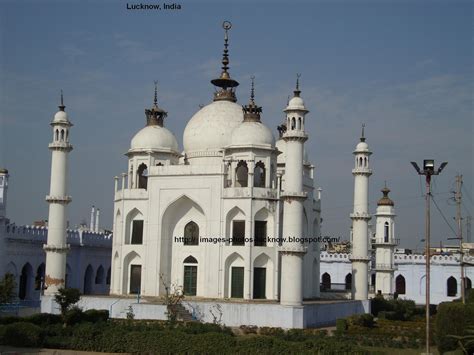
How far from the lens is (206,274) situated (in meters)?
33.5

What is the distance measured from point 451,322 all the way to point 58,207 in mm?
19717

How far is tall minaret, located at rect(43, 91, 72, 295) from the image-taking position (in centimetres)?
3353

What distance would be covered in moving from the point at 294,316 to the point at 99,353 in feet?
29.6

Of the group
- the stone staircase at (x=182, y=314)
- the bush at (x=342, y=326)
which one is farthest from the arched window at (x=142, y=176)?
the bush at (x=342, y=326)

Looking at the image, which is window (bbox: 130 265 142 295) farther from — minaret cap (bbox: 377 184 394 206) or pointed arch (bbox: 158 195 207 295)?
minaret cap (bbox: 377 184 394 206)

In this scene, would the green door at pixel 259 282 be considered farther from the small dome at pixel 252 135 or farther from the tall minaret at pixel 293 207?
the small dome at pixel 252 135

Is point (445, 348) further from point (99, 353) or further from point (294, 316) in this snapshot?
point (99, 353)

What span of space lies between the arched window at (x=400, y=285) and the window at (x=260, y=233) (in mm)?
27801

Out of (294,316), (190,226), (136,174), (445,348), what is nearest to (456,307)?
(445,348)

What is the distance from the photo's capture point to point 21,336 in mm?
23281

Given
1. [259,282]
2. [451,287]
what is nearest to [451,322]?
[259,282]

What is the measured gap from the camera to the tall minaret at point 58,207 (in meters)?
33.5

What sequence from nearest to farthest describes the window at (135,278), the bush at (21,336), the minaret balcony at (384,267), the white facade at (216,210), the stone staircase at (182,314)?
the bush at (21,336) → the stone staircase at (182,314) → the white facade at (216,210) → the window at (135,278) → the minaret balcony at (384,267)

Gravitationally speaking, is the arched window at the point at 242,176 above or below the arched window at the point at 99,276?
above
